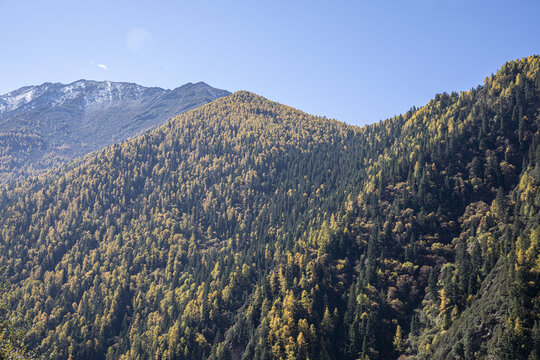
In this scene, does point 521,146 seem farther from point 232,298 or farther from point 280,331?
point 232,298

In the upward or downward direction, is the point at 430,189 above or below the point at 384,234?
above

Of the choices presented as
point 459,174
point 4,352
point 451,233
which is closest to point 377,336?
point 451,233

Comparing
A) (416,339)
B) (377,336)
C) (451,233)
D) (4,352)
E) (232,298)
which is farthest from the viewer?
(232,298)

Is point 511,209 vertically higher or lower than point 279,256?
higher

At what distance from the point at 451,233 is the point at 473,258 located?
34.3m

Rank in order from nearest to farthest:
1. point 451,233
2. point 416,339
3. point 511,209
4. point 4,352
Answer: point 4,352 → point 416,339 → point 511,209 → point 451,233

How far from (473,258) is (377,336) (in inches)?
1860

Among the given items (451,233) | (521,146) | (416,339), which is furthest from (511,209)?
(416,339)

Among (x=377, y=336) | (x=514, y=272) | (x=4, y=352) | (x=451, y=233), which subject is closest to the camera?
(x=4, y=352)

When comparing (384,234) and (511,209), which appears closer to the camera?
(511,209)

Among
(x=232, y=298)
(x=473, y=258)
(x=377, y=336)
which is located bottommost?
(x=232, y=298)

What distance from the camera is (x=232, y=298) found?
7096 inches

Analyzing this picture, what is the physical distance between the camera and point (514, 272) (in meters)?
102

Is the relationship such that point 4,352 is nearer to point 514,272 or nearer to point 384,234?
point 514,272
